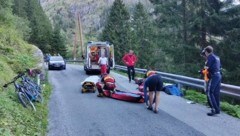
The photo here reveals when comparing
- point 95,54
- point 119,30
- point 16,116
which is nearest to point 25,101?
point 16,116

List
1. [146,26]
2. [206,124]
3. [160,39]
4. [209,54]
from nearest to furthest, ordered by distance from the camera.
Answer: [206,124]
[209,54]
[160,39]
[146,26]

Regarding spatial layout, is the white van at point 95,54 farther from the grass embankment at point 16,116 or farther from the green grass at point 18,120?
the green grass at point 18,120

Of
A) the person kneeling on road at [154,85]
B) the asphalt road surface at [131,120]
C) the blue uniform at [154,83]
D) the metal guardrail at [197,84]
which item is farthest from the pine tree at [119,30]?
the blue uniform at [154,83]

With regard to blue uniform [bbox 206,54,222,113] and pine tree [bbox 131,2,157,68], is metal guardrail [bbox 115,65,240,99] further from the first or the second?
pine tree [bbox 131,2,157,68]

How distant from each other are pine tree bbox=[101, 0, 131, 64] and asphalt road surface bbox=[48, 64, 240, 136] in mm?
39917

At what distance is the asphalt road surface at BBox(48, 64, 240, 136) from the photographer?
8.67 m

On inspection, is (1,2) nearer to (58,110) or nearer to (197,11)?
(197,11)

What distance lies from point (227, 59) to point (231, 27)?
100 inches

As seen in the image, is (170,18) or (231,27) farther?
(170,18)

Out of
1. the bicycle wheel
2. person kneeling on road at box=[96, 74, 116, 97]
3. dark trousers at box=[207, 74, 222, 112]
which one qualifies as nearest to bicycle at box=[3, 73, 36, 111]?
the bicycle wheel

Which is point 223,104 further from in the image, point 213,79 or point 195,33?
point 195,33

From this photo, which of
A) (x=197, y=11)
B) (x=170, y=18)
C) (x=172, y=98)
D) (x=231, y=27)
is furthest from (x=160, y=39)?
(x=172, y=98)

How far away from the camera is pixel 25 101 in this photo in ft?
36.7

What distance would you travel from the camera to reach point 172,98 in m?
14.4
